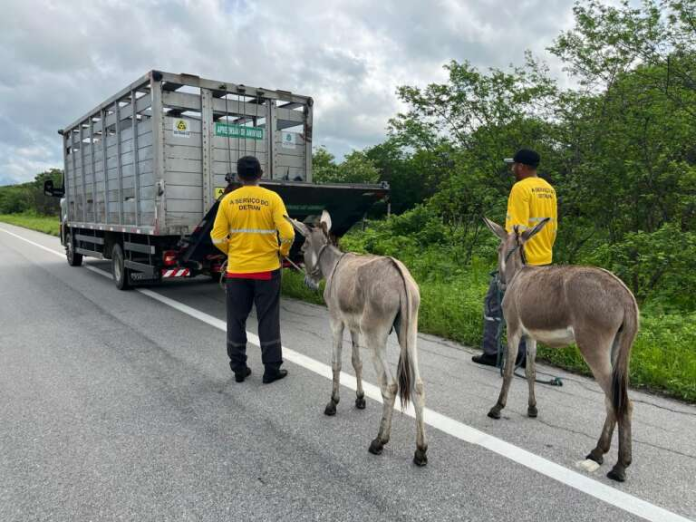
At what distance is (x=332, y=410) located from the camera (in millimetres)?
3955

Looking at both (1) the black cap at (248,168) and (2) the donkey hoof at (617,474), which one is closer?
(2) the donkey hoof at (617,474)

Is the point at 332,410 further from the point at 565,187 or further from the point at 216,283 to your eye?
the point at 216,283

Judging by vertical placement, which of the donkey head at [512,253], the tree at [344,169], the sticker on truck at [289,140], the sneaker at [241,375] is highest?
the tree at [344,169]

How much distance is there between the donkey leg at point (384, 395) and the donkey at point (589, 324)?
0.99 m

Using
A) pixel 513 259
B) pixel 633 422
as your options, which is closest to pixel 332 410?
pixel 513 259

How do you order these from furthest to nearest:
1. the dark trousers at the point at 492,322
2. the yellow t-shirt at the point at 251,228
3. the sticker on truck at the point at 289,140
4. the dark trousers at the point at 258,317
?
the sticker on truck at the point at 289,140 < the dark trousers at the point at 492,322 < the dark trousers at the point at 258,317 < the yellow t-shirt at the point at 251,228

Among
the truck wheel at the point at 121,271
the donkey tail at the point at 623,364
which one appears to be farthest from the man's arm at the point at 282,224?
the truck wheel at the point at 121,271

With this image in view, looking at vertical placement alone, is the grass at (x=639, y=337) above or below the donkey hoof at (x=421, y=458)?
above

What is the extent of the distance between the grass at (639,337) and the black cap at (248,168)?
3.16 m

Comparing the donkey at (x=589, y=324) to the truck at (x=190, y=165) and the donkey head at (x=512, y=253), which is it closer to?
the donkey head at (x=512, y=253)

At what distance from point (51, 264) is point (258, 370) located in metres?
11.5

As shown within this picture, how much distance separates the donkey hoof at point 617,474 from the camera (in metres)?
2.98

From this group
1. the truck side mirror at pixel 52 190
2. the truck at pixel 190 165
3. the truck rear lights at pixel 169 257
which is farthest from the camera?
the truck side mirror at pixel 52 190

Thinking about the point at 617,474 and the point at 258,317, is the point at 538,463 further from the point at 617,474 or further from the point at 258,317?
the point at 258,317
